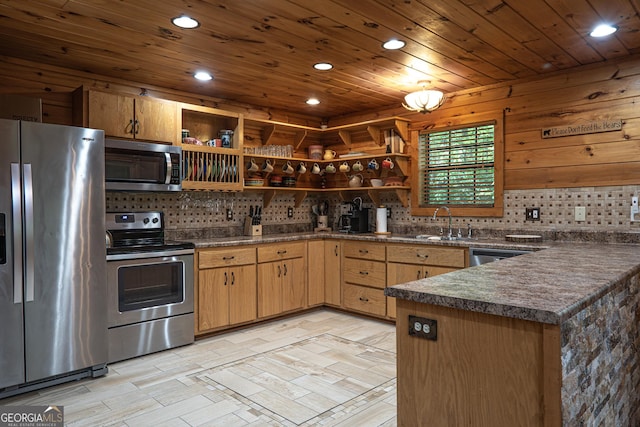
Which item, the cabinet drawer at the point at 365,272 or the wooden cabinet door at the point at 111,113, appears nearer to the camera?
the wooden cabinet door at the point at 111,113

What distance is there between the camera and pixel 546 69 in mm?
3693

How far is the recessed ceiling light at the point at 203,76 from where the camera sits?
12.3 ft

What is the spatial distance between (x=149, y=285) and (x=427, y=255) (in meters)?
2.39

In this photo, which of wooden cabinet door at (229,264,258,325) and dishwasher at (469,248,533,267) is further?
wooden cabinet door at (229,264,258,325)

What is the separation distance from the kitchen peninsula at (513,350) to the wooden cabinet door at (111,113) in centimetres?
282

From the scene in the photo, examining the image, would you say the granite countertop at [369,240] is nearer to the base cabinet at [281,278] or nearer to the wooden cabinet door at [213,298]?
the base cabinet at [281,278]

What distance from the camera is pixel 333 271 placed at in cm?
482

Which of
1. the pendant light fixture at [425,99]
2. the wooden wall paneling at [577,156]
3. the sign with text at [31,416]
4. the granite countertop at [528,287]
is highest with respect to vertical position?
the pendant light fixture at [425,99]

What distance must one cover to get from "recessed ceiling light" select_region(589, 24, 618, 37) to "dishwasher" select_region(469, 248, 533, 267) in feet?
5.11

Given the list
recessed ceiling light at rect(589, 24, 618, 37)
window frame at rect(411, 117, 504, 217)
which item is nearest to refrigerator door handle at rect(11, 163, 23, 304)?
window frame at rect(411, 117, 504, 217)

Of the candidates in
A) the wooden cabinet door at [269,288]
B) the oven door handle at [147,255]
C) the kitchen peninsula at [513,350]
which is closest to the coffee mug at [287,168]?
the wooden cabinet door at [269,288]

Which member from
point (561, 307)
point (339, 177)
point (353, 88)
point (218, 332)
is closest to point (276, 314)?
point (218, 332)

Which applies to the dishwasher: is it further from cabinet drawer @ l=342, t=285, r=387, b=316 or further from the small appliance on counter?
the small appliance on counter

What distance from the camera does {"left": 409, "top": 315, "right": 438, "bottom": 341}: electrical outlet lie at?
1.53 m
